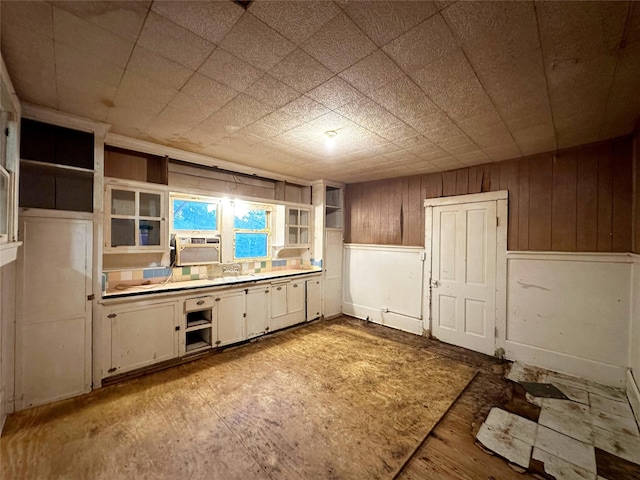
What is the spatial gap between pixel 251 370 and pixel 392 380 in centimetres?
149

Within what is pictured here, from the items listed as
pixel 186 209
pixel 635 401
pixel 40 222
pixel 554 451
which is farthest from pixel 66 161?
pixel 635 401

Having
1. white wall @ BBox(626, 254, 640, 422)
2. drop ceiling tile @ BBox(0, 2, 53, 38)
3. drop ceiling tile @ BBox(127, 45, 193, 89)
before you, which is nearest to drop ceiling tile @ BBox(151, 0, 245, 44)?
drop ceiling tile @ BBox(127, 45, 193, 89)

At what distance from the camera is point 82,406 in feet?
7.46

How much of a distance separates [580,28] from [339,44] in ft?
3.73

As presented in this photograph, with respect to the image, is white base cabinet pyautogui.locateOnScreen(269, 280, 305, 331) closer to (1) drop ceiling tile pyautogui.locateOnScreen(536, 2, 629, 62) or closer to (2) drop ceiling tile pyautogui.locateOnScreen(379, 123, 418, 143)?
(2) drop ceiling tile pyautogui.locateOnScreen(379, 123, 418, 143)

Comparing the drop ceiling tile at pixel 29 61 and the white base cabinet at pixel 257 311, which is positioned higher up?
the drop ceiling tile at pixel 29 61

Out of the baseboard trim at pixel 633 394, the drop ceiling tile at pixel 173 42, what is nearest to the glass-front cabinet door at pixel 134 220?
the drop ceiling tile at pixel 173 42

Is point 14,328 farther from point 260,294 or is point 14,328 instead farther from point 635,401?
point 635,401

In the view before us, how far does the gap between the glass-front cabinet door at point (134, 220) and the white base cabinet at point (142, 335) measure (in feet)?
2.13

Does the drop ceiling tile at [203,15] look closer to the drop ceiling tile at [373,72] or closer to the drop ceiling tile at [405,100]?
the drop ceiling tile at [373,72]

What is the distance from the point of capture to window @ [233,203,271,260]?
409 centimetres

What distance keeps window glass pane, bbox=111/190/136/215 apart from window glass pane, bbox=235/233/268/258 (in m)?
1.45

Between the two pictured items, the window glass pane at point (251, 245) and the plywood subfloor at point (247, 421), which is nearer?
the plywood subfloor at point (247, 421)

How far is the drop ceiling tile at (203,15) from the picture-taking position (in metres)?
1.18
